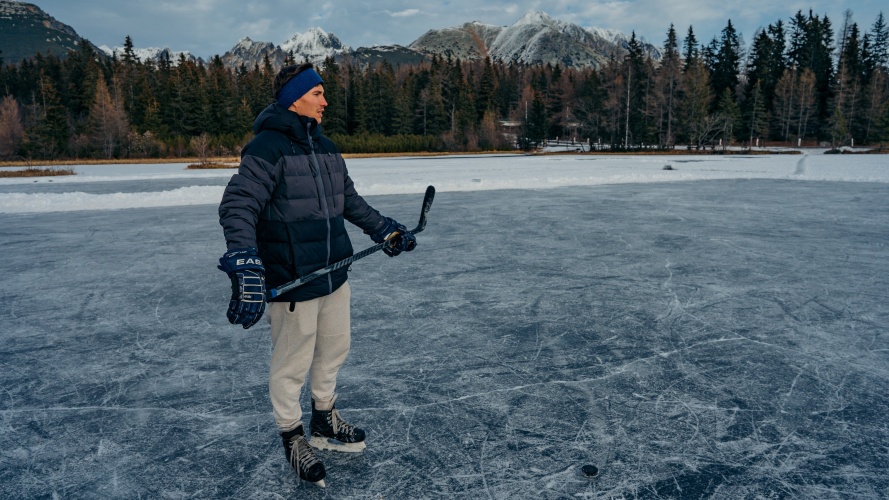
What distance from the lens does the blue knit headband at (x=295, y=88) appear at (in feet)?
8.41

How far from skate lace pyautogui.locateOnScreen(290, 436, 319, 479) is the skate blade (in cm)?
24

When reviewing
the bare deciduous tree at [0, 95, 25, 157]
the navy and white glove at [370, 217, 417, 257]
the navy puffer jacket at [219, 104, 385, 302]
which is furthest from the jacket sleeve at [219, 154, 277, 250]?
the bare deciduous tree at [0, 95, 25, 157]

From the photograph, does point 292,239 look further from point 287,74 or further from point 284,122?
point 287,74

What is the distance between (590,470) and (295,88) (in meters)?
2.22


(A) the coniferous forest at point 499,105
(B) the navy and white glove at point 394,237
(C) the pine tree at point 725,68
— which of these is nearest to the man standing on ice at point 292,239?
(B) the navy and white glove at point 394,237

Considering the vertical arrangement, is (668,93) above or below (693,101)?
above

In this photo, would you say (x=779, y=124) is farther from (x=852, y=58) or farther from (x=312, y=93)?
(x=312, y=93)

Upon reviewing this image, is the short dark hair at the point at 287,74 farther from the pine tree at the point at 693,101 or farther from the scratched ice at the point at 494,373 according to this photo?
the pine tree at the point at 693,101

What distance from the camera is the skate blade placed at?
9.42 feet

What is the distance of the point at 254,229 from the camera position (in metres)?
2.41

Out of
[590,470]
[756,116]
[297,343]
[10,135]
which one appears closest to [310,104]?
[297,343]

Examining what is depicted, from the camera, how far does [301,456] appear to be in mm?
2617

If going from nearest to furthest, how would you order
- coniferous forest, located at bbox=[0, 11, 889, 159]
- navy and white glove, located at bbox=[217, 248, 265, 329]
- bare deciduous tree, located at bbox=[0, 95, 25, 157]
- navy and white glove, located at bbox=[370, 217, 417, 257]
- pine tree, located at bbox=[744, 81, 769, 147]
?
navy and white glove, located at bbox=[217, 248, 265, 329] < navy and white glove, located at bbox=[370, 217, 417, 257] < bare deciduous tree, located at bbox=[0, 95, 25, 157] < coniferous forest, located at bbox=[0, 11, 889, 159] < pine tree, located at bbox=[744, 81, 769, 147]

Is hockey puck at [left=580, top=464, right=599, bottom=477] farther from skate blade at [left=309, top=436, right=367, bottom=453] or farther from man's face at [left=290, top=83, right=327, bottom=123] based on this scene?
man's face at [left=290, top=83, right=327, bottom=123]
